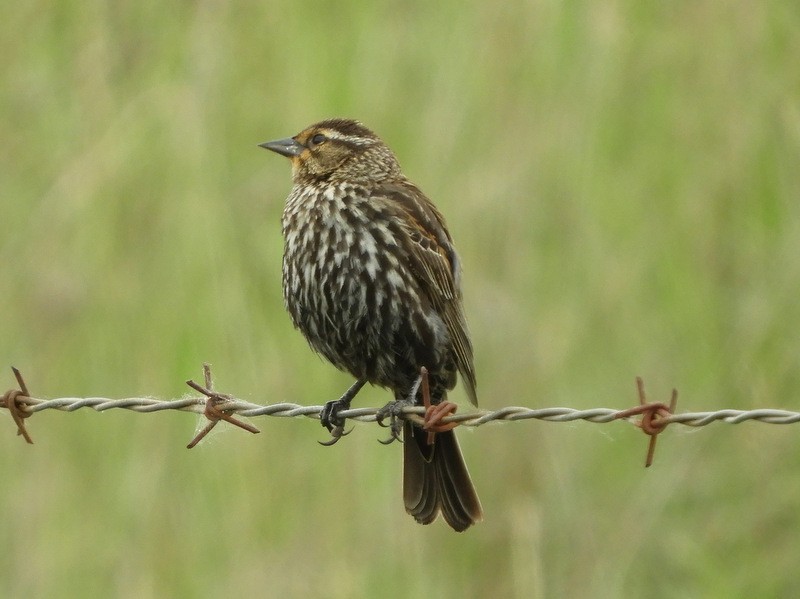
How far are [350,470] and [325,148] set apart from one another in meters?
1.07

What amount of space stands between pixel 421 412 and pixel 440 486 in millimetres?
533

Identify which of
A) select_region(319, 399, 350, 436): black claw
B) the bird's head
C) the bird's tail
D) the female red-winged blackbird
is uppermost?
the bird's head

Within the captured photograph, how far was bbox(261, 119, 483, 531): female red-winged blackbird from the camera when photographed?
13.1 ft

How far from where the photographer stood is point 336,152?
450cm

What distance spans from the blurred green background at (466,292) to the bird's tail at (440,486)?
0.55 meters

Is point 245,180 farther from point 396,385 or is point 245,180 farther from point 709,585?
point 709,585

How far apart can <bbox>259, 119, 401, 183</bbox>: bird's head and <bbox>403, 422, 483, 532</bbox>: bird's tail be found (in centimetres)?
88

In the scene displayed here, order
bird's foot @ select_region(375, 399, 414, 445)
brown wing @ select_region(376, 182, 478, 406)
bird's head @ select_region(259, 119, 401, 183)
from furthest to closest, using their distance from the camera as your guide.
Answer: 1. bird's head @ select_region(259, 119, 401, 183)
2. brown wing @ select_region(376, 182, 478, 406)
3. bird's foot @ select_region(375, 399, 414, 445)

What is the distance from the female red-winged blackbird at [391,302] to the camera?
4.00 metres

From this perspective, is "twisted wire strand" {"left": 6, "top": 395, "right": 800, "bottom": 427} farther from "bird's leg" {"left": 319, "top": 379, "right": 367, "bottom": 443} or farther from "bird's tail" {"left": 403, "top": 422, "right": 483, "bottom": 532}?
"bird's leg" {"left": 319, "top": 379, "right": 367, "bottom": 443}

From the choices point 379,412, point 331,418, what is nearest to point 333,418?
point 331,418

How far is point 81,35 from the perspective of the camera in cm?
477

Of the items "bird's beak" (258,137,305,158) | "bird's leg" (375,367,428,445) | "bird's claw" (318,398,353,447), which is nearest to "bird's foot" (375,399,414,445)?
→ "bird's leg" (375,367,428,445)

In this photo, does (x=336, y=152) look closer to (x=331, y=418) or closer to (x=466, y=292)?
(x=466, y=292)
